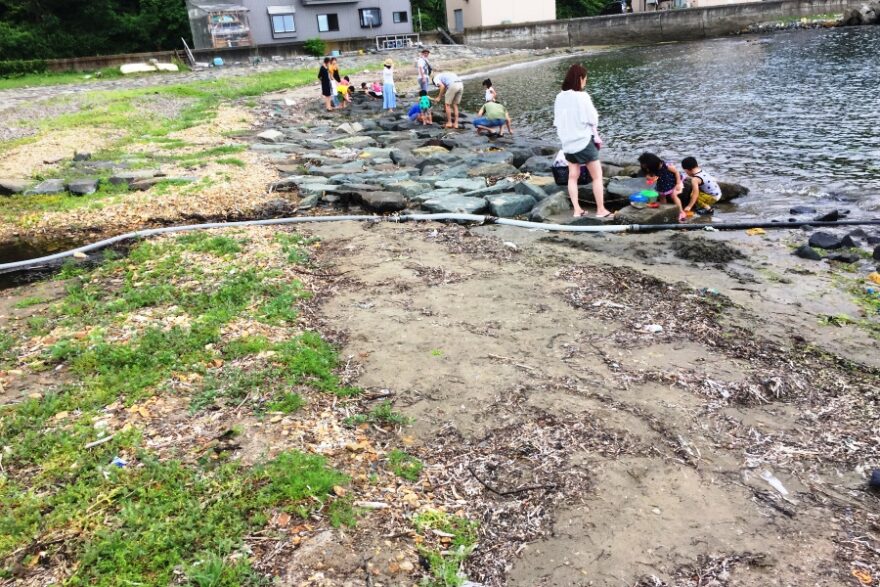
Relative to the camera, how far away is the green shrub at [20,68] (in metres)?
39.1

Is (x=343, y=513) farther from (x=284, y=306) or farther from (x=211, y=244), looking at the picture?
(x=211, y=244)

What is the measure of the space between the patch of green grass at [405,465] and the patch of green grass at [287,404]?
0.95 m

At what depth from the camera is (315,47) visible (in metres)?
48.1

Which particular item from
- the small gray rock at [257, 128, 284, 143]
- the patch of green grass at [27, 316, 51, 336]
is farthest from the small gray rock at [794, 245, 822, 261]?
the small gray rock at [257, 128, 284, 143]

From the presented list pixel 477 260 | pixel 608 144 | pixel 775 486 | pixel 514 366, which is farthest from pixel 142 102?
pixel 775 486

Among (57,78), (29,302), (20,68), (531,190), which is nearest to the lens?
(29,302)

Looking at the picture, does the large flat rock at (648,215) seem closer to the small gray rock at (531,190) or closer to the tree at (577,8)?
the small gray rock at (531,190)

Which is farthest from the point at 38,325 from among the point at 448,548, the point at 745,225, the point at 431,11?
the point at 431,11

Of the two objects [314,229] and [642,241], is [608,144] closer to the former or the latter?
[642,241]

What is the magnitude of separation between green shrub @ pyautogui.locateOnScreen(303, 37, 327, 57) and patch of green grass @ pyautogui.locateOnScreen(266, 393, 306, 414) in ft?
157

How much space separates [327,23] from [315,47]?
7451 mm

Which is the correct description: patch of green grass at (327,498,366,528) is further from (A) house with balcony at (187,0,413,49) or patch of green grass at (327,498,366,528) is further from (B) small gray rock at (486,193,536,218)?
(A) house with balcony at (187,0,413,49)

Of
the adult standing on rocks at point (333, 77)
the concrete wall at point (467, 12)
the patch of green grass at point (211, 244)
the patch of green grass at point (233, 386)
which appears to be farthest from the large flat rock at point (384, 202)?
the concrete wall at point (467, 12)

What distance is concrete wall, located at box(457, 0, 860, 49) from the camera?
59.5 m
